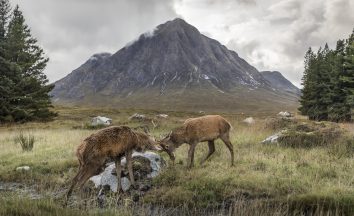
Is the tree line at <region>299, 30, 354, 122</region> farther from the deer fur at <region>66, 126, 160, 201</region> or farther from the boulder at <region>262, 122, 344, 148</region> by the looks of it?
the deer fur at <region>66, 126, 160, 201</region>

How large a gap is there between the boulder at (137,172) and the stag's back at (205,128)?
1421 millimetres

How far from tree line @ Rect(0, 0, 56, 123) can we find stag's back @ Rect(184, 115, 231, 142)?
1175 inches

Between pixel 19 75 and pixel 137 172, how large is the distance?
33055 millimetres

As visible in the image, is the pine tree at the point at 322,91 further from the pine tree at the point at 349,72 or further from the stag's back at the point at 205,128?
the stag's back at the point at 205,128

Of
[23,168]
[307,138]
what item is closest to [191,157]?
[23,168]

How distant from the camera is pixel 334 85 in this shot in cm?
5409

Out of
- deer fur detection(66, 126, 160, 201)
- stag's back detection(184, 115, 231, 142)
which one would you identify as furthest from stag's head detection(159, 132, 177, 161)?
deer fur detection(66, 126, 160, 201)

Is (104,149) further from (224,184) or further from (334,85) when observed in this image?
(334,85)

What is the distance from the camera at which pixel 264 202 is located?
10211 mm

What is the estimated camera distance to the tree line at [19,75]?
132 ft

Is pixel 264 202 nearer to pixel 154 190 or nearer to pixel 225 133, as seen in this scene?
pixel 154 190

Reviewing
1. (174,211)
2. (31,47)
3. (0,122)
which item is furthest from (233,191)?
(31,47)

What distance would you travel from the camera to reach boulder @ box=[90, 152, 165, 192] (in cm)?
1206

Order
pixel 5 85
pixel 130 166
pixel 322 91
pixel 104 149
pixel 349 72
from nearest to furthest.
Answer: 1. pixel 104 149
2. pixel 130 166
3. pixel 5 85
4. pixel 349 72
5. pixel 322 91
